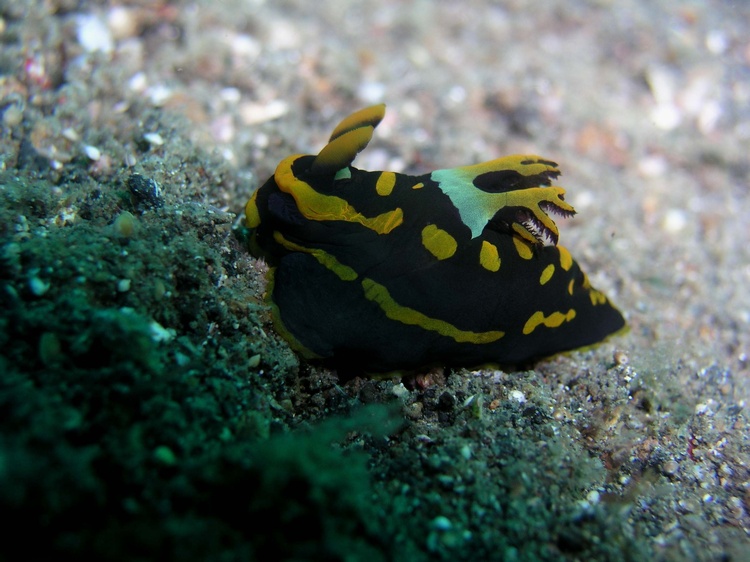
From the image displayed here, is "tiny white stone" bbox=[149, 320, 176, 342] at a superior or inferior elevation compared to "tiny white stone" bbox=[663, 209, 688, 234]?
superior

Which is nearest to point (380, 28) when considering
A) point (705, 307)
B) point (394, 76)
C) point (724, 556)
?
point (394, 76)

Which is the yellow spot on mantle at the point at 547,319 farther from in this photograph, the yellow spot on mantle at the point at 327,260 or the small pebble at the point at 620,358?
the yellow spot on mantle at the point at 327,260

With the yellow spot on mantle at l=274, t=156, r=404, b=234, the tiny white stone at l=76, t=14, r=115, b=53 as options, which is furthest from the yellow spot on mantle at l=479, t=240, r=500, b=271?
the tiny white stone at l=76, t=14, r=115, b=53

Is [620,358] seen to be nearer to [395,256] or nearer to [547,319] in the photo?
[547,319]

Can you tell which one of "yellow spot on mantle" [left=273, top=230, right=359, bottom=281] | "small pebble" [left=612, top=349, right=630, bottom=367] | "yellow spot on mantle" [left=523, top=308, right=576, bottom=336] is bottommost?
"small pebble" [left=612, top=349, right=630, bottom=367]

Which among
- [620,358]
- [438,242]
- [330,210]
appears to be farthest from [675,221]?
[330,210]

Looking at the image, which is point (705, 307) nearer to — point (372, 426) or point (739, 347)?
point (739, 347)

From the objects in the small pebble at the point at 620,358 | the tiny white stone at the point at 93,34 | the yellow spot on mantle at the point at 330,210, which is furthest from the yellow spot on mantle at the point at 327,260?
the tiny white stone at the point at 93,34

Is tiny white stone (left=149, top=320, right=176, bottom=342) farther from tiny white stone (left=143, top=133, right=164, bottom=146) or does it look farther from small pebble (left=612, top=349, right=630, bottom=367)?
small pebble (left=612, top=349, right=630, bottom=367)
